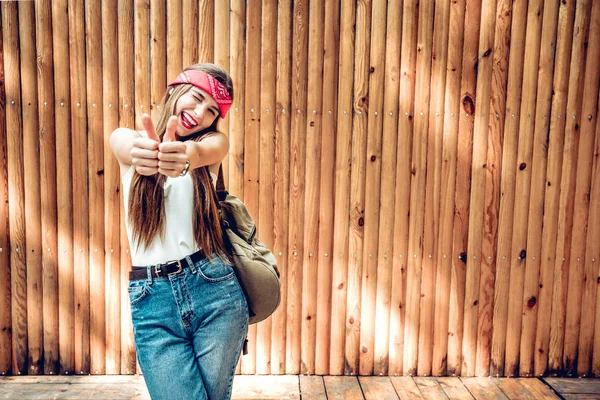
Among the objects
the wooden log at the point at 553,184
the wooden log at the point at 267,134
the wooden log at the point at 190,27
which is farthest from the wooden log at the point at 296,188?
the wooden log at the point at 553,184

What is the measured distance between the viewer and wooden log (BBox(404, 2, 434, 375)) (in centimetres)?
330

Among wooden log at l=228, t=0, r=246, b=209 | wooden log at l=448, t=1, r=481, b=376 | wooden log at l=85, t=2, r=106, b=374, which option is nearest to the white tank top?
wooden log at l=228, t=0, r=246, b=209

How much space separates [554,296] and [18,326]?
3.38m

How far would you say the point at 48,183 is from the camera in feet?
10.7

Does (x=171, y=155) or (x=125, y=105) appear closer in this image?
(x=171, y=155)

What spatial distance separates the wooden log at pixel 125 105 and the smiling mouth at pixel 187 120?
158cm

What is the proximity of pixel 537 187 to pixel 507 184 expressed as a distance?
0.20m

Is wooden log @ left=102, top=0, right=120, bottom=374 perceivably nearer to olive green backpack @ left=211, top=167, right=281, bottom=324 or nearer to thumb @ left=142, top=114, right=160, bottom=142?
olive green backpack @ left=211, top=167, right=281, bottom=324

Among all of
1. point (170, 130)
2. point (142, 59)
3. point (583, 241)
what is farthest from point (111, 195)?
point (583, 241)

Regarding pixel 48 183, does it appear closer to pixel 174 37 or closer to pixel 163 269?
pixel 174 37

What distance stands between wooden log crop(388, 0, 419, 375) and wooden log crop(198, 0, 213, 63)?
116cm

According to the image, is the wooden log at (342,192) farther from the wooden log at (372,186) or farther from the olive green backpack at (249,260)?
the olive green backpack at (249,260)

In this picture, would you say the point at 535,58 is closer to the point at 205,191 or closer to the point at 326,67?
the point at 326,67

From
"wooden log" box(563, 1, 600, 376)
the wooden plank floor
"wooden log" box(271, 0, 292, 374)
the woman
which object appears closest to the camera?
the woman
